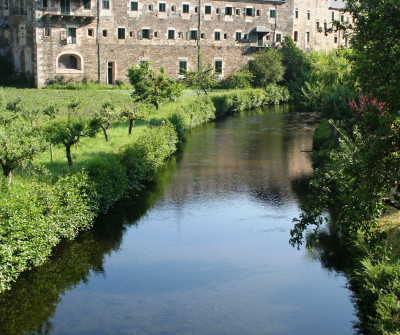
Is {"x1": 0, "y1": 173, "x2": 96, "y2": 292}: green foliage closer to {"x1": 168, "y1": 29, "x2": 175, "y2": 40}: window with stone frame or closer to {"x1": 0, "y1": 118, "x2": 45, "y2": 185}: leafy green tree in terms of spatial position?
{"x1": 0, "y1": 118, "x2": 45, "y2": 185}: leafy green tree

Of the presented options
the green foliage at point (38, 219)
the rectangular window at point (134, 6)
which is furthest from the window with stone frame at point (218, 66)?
the green foliage at point (38, 219)

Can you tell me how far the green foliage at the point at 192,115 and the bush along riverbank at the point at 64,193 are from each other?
3.29 meters

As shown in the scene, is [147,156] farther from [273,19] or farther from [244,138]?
[273,19]

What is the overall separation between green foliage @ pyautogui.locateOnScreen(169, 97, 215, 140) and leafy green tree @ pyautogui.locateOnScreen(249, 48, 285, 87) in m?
15.4

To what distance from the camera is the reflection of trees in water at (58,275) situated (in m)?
13.5

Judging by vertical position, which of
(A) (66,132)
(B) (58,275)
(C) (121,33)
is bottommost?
(B) (58,275)

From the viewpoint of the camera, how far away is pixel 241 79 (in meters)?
60.0

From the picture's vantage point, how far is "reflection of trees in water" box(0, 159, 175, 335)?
13.5 metres

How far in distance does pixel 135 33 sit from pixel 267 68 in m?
15.3

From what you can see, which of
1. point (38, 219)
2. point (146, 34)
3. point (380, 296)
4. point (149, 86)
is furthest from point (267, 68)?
point (380, 296)

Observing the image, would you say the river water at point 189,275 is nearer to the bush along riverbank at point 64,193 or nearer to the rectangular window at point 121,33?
the bush along riverbank at point 64,193

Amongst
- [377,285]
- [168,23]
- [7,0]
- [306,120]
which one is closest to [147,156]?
[377,285]

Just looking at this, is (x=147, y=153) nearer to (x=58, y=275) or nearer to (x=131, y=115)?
(x=131, y=115)

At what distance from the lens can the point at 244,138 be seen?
37875mm
